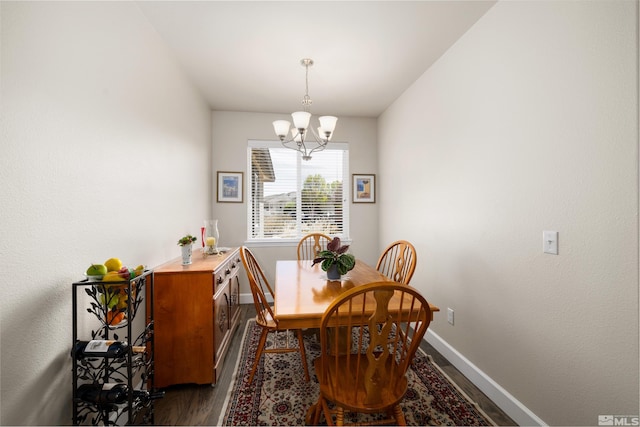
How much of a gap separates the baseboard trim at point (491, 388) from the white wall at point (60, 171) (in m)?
2.40

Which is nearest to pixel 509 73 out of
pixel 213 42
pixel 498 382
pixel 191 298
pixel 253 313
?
pixel 498 382

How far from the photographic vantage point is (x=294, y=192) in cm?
381

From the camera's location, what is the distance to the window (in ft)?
12.3

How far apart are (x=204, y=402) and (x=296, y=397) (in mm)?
609

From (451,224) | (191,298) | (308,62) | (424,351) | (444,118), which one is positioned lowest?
(424,351)

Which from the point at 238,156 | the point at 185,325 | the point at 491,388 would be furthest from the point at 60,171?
the point at 491,388

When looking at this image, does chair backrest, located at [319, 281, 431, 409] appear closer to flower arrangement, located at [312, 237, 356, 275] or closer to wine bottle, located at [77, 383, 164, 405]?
flower arrangement, located at [312, 237, 356, 275]

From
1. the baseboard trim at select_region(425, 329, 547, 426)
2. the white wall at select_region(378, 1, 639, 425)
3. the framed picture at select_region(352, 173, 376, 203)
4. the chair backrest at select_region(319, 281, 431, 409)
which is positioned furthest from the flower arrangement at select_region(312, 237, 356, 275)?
the framed picture at select_region(352, 173, 376, 203)

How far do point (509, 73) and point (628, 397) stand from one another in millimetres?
1777

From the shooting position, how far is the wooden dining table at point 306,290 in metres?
1.30

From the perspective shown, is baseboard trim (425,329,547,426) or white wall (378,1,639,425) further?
baseboard trim (425,329,547,426)

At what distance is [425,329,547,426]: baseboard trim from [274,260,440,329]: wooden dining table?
0.91m

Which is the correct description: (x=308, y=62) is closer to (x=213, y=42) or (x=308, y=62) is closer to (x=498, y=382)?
(x=213, y=42)

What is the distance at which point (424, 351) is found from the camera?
238 centimetres
